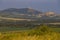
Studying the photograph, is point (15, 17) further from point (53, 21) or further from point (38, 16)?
point (53, 21)

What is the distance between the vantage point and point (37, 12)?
13.1m

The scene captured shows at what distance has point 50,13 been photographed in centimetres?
1313

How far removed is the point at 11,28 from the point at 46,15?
2.50 m

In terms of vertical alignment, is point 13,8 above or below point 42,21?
above

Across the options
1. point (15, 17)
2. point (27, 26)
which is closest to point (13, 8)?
point (15, 17)

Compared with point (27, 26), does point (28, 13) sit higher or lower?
higher

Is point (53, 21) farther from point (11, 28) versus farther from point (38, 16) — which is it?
point (11, 28)

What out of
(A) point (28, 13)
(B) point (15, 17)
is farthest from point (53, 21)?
(B) point (15, 17)

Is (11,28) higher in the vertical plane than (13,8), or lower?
lower

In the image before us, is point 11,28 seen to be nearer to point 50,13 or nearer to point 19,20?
point 19,20

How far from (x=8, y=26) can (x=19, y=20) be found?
2.86ft

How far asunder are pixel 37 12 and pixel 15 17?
153 centimetres

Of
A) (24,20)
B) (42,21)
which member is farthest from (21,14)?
(42,21)

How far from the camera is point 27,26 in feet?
43.5
